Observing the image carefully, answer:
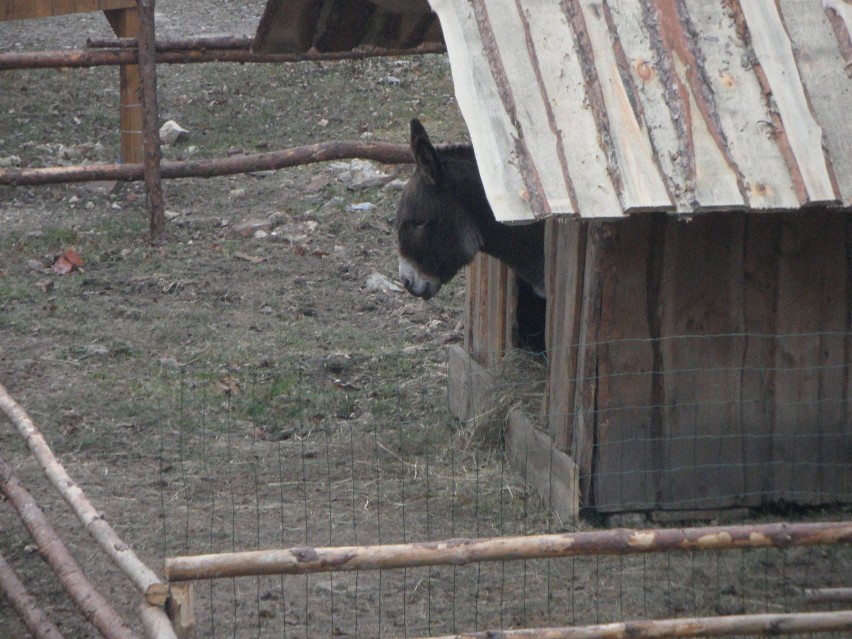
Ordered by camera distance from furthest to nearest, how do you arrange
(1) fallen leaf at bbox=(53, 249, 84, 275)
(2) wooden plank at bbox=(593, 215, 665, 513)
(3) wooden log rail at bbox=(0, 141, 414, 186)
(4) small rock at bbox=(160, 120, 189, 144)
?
(4) small rock at bbox=(160, 120, 189, 144)
(3) wooden log rail at bbox=(0, 141, 414, 186)
(1) fallen leaf at bbox=(53, 249, 84, 275)
(2) wooden plank at bbox=(593, 215, 665, 513)

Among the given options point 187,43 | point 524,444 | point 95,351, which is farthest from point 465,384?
point 187,43

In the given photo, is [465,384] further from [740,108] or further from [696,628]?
[696,628]

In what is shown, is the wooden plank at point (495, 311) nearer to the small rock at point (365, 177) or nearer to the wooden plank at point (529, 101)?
the wooden plank at point (529, 101)

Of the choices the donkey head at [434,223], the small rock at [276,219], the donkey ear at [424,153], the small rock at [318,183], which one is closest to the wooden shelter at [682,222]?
the donkey head at [434,223]

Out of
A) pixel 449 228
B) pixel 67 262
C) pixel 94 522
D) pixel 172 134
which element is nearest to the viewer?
pixel 94 522

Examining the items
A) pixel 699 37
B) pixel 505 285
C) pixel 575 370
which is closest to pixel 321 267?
pixel 505 285

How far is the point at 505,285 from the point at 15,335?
3500 mm

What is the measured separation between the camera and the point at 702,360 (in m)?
4.83

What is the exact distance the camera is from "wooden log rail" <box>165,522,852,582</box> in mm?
3062

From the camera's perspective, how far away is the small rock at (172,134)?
1170 cm

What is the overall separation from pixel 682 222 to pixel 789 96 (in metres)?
0.73

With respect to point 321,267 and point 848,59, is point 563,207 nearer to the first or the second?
point 848,59

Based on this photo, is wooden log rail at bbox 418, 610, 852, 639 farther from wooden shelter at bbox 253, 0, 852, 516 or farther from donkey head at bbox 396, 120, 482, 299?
donkey head at bbox 396, 120, 482, 299

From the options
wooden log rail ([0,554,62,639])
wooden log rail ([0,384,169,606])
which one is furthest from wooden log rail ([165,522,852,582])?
wooden log rail ([0,554,62,639])
